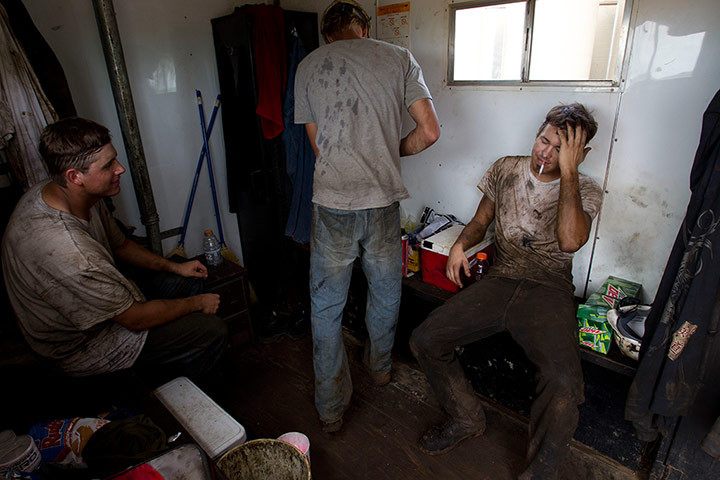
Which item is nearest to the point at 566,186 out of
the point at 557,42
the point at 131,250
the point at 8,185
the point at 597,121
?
the point at 597,121

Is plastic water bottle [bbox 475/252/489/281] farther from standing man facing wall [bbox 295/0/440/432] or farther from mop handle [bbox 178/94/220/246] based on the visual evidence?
mop handle [bbox 178/94/220/246]

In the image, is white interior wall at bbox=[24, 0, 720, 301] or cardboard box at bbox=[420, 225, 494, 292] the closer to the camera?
white interior wall at bbox=[24, 0, 720, 301]

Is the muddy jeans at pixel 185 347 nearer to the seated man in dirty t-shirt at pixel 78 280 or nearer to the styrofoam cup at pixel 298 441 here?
the seated man in dirty t-shirt at pixel 78 280

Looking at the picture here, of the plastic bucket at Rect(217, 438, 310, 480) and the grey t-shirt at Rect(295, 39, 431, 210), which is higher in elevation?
the grey t-shirt at Rect(295, 39, 431, 210)

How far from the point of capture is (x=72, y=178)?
1544mm

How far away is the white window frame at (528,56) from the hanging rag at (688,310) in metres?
0.48

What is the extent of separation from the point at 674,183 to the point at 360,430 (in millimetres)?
1602

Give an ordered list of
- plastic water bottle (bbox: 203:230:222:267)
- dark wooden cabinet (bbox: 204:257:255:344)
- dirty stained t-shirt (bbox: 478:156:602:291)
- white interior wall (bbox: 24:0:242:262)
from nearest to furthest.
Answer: dirty stained t-shirt (bbox: 478:156:602:291), white interior wall (bbox: 24:0:242:262), dark wooden cabinet (bbox: 204:257:255:344), plastic water bottle (bbox: 203:230:222:267)

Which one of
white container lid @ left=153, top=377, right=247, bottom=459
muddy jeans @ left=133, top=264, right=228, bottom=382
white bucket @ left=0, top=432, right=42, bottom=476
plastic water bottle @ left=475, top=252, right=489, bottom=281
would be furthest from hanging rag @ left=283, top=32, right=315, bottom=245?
white bucket @ left=0, top=432, right=42, bottom=476

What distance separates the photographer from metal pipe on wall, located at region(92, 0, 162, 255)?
78.1 inches

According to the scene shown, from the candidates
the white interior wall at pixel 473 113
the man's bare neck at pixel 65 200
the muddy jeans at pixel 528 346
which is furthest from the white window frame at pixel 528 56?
the man's bare neck at pixel 65 200

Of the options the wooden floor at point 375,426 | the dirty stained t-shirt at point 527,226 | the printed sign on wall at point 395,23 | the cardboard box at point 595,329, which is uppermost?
the printed sign on wall at point 395,23

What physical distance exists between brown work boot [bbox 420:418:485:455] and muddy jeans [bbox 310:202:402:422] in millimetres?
379

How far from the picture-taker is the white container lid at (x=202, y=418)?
142 centimetres
